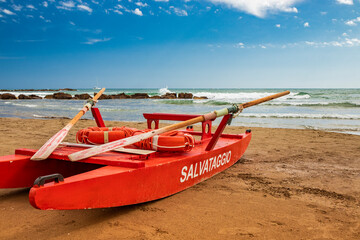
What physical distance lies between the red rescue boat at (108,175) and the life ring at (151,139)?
0.33 ft

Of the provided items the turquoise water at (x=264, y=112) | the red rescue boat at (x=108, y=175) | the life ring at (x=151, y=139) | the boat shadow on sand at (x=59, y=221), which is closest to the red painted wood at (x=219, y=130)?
the red rescue boat at (x=108, y=175)

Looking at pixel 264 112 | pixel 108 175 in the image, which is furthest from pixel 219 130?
pixel 264 112

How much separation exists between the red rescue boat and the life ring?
0.33 ft

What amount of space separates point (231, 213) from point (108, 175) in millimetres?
1244

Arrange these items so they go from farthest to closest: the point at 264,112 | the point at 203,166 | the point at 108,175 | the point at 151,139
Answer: the point at 264,112 < the point at 203,166 < the point at 151,139 < the point at 108,175

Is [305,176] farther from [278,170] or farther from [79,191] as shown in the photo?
[79,191]

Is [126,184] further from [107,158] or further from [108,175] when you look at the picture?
[107,158]

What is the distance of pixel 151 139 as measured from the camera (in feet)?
10.3

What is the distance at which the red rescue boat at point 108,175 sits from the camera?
6.74ft

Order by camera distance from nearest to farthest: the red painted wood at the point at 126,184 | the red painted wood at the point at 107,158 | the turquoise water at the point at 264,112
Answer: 1. the red painted wood at the point at 126,184
2. the red painted wood at the point at 107,158
3. the turquoise water at the point at 264,112

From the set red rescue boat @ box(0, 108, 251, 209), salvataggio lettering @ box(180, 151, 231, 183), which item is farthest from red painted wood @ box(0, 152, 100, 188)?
salvataggio lettering @ box(180, 151, 231, 183)

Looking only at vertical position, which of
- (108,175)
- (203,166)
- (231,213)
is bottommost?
(231,213)

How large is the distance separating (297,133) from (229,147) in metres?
4.77

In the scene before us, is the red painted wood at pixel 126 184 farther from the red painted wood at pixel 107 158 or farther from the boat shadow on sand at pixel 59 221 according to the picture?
the boat shadow on sand at pixel 59 221
